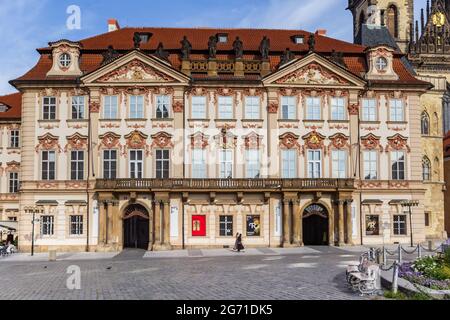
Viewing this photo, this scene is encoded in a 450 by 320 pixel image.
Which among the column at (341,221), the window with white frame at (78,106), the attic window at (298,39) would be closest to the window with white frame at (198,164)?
the window with white frame at (78,106)

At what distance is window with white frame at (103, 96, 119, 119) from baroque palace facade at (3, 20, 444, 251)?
0.35 ft

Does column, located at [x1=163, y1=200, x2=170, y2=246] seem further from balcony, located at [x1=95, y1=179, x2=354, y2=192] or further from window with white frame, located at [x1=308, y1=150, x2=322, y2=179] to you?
window with white frame, located at [x1=308, y1=150, x2=322, y2=179]

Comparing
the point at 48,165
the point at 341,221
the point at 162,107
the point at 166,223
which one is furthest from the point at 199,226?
the point at 48,165

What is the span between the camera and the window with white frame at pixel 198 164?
4516cm

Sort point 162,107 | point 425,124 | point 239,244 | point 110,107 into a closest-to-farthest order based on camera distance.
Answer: point 239,244, point 110,107, point 162,107, point 425,124

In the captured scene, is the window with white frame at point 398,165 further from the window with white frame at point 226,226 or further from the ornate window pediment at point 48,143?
the ornate window pediment at point 48,143

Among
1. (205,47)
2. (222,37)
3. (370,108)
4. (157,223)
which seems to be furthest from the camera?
(222,37)

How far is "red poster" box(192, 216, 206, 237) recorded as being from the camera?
44722mm

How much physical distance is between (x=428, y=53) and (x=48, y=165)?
47.3m

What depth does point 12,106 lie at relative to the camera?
57156mm

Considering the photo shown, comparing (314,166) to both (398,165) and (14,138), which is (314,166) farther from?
(14,138)

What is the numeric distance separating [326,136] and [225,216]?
9502 mm

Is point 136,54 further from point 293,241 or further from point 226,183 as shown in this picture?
point 293,241

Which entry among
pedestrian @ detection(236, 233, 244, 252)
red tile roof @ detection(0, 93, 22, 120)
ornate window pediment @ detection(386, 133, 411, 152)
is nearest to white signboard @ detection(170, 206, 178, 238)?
pedestrian @ detection(236, 233, 244, 252)
